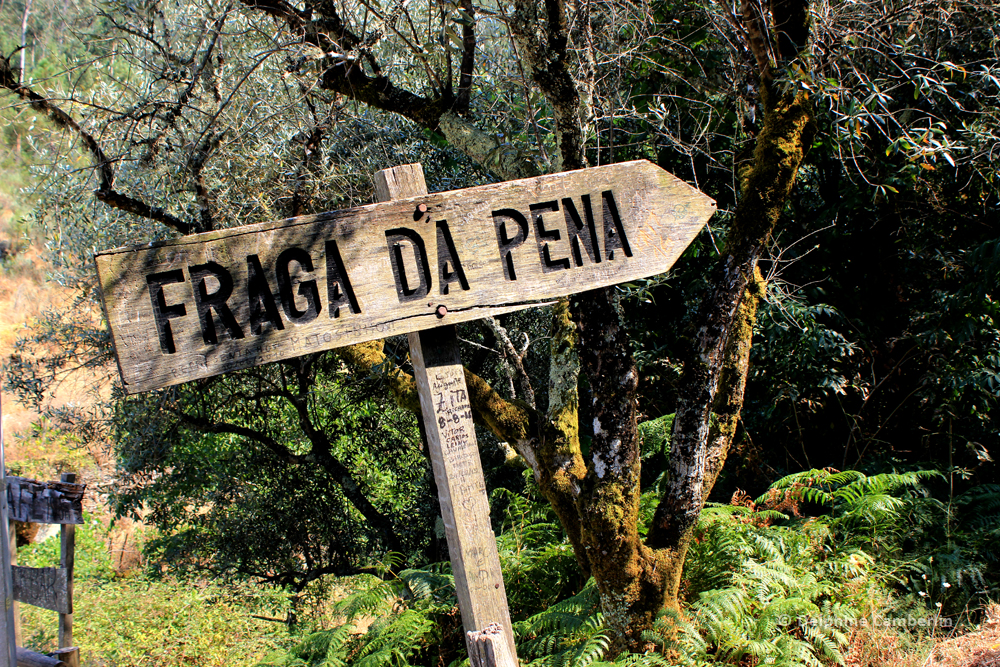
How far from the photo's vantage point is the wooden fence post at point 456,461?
186cm

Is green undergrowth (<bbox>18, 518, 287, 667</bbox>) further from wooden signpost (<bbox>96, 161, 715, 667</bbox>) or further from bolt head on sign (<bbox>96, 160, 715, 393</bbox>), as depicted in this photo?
bolt head on sign (<bbox>96, 160, 715, 393</bbox>)

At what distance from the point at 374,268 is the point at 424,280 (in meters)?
0.14

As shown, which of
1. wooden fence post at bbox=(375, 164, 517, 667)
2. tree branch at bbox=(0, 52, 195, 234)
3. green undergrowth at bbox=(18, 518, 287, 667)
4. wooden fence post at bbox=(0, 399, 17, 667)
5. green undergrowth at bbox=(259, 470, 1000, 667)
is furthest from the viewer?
green undergrowth at bbox=(18, 518, 287, 667)

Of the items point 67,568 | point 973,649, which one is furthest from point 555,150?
point 67,568

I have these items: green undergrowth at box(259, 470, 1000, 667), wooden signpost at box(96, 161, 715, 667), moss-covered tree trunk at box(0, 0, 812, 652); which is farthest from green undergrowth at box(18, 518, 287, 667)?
wooden signpost at box(96, 161, 715, 667)

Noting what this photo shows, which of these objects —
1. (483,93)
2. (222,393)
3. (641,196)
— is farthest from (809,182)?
(222,393)

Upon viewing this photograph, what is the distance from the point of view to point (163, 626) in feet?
24.5

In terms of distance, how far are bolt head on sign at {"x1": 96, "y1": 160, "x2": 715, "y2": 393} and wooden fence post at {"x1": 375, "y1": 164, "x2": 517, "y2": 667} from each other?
0.25 ft

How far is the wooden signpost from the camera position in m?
1.65

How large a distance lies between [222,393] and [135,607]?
10.4 ft

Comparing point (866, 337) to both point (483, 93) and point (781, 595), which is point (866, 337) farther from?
point (483, 93)

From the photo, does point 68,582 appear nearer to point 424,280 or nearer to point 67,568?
point 67,568

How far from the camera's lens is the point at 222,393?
6832 mm

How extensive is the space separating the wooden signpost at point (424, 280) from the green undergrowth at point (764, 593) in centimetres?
151
